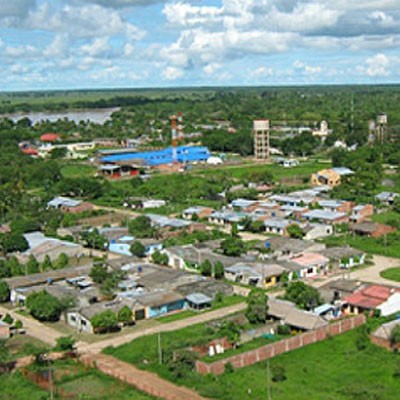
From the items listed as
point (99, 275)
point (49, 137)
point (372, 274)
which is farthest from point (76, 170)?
point (372, 274)

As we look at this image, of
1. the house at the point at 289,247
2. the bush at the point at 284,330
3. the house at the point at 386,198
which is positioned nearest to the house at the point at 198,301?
the bush at the point at 284,330

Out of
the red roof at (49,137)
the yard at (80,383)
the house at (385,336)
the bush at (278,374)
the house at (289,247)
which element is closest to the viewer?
the yard at (80,383)

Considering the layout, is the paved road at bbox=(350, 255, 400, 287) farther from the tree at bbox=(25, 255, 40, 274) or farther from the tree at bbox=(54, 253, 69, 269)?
the tree at bbox=(25, 255, 40, 274)

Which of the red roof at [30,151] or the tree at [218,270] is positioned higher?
the red roof at [30,151]

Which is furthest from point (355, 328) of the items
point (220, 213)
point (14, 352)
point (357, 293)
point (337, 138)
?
point (337, 138)

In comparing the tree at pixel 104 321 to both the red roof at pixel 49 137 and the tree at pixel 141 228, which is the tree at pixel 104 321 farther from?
the red roof at pixel 49 137

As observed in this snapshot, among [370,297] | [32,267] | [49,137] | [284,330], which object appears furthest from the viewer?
[49,137]

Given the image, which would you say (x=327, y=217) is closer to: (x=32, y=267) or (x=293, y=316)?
(x=293, y=316)

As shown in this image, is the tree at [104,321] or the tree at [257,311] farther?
the tree at [104,321]
